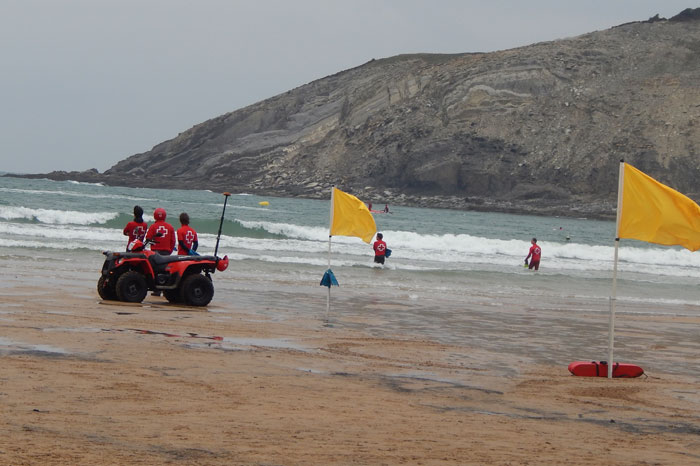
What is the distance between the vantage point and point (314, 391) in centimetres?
752

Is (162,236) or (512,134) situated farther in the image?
(512,134)

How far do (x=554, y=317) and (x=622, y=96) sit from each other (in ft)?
290

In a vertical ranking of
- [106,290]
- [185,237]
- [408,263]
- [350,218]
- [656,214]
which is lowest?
[408,263]

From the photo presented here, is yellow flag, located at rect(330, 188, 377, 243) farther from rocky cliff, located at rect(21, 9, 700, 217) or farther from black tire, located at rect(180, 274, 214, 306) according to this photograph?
rocky cliff, located at rect(21, 9, 700, 217)

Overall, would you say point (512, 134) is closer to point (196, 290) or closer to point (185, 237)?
point (185, 237)

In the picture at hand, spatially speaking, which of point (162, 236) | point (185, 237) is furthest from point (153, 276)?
point (185, 237)

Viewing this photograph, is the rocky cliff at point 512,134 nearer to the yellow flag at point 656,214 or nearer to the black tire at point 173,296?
the black tire at point 173,296

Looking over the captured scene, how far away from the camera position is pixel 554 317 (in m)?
16.4


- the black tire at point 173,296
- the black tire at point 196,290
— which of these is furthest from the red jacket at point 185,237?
the black tire at point 173,296

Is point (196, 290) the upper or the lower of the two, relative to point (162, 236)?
lower

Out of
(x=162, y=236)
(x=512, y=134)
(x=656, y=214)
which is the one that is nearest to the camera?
(x=656, y=214)

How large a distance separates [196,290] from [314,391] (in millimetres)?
6809

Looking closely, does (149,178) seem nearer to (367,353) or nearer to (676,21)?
(676,21)

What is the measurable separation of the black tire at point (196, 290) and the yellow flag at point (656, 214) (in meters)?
6.94
